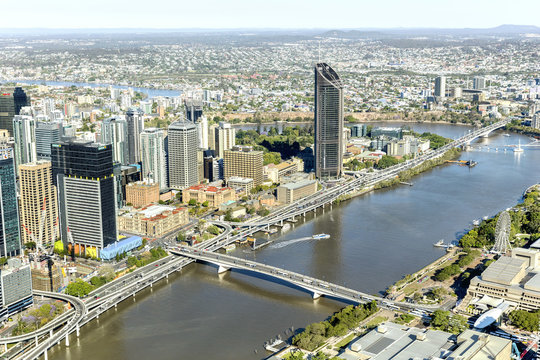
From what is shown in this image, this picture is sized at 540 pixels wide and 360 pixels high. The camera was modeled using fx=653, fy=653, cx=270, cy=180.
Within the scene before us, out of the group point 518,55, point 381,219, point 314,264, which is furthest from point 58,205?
point 518,55

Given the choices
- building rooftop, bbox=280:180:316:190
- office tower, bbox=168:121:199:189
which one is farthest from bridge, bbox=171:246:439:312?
office tower, bbox=168:121:199:189

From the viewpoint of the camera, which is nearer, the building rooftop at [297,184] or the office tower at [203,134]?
the building rooftop at [297,184]

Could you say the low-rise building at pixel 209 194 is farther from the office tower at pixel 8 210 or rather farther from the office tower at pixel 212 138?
the office tower at pixel 8 210

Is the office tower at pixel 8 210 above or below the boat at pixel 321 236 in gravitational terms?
above

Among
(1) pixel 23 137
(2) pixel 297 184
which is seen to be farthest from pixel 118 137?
(2) pixel 297 184

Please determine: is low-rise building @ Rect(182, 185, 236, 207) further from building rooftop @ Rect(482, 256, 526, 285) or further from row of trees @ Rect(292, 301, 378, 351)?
building rooftop @ Rect(482, 256, 526, 285)

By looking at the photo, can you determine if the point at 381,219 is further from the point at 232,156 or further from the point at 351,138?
the point at 351,138

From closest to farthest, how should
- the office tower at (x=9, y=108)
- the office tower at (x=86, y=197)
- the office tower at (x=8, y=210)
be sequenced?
1. the office tower at (x=86, y=197)
2. the office tower at (x=8, y=210)
3. the office tower at (x=9, y=108)

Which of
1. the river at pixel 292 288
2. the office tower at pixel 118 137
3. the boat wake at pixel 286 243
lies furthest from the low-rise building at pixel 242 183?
the boat wake at pixel 286 243
